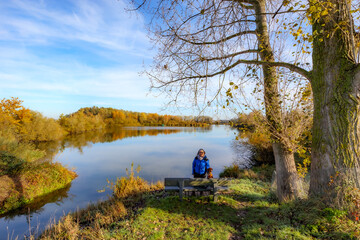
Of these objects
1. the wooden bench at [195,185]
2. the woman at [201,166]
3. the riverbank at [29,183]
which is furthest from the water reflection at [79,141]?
the riverbank at [29,183]

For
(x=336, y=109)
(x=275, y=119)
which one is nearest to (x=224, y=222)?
(x=275, y=119)

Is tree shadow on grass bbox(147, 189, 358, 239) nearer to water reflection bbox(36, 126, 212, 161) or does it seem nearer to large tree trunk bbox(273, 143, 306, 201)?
large tree trunk bbox(273, 143, 306, 201)

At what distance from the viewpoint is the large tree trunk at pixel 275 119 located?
486 cm

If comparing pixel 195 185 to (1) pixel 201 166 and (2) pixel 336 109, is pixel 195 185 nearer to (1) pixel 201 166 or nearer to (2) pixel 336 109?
(1) pixel 201 166

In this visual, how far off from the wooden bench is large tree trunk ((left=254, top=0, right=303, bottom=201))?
63.6 inches

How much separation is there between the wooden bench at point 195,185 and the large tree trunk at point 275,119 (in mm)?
1616

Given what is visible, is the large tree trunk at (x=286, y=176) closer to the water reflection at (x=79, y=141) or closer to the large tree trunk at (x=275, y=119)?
the large tree trunk at (x=275, y=119)

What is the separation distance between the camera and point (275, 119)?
192 inches

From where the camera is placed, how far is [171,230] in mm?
3771

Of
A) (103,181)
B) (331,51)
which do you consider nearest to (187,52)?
(331,51)

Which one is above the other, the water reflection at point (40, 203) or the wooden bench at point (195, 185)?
the wooden bench at point (195, 185)

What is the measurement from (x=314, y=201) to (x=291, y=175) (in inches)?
58.1

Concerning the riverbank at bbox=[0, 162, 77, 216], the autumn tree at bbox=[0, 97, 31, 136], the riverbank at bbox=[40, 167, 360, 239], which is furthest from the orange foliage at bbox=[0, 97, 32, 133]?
the riverbank at bbox=[40, 167, 360, 239]

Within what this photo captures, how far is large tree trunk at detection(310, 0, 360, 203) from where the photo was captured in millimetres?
3277
